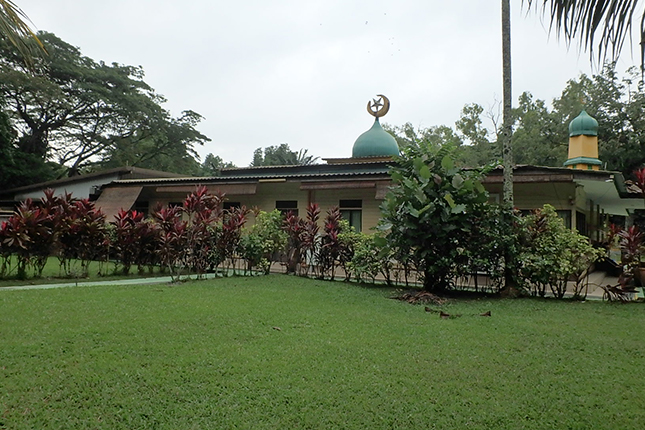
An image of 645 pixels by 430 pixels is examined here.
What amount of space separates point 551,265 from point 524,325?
248 cm

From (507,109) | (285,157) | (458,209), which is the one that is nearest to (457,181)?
(458,209)

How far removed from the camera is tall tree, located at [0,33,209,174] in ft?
78.4

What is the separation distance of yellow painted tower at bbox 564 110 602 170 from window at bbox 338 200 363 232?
747 cm

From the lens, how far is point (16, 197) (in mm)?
21109

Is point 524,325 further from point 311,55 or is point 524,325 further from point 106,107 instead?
point 106,107

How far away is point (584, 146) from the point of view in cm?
1537

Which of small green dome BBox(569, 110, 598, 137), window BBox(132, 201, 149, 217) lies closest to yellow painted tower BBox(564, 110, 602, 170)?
small green dome BBox(569, 110, 598, 137)

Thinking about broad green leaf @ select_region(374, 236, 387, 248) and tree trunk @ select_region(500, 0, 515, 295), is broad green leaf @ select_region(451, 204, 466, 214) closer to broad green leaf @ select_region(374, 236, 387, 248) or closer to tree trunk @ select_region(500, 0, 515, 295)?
tree trunk @ select_region(500, 0, 515, 295)

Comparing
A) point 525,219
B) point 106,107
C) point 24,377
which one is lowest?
point 24,377

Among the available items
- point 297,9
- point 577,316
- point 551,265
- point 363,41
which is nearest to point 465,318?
point 577,316

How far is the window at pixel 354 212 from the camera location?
42.9 ft

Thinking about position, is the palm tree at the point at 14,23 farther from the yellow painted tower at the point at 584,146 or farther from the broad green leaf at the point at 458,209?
the yellow painted tower at the point at 584,146

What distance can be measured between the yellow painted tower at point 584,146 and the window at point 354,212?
7466 mm

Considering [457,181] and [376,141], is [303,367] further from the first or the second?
[376,141]
